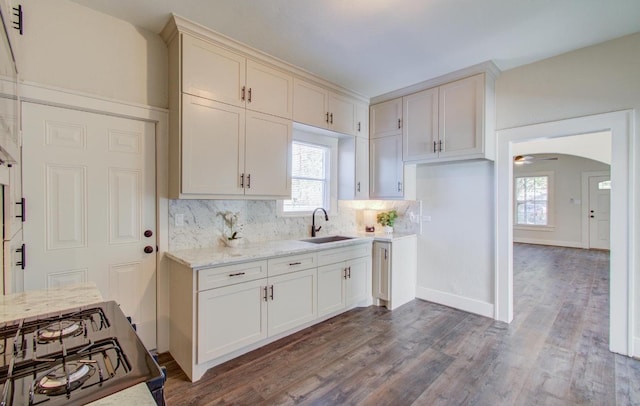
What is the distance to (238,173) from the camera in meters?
2.63

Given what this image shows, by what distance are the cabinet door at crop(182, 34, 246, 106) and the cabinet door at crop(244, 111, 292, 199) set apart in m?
0.26

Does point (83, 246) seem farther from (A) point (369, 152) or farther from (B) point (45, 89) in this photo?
(A) point (369, 152)

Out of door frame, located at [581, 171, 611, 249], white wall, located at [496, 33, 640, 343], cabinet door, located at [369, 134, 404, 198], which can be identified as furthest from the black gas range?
door frame, located at [581, 171, 611, 249]

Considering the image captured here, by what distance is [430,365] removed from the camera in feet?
7.86

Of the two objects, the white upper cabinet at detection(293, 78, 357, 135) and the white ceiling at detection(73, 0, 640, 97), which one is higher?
the white ceiling at detection(73, 0, 640, 97)

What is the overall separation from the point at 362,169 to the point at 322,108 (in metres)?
1.03

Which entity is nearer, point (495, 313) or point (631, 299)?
point (631, 299)

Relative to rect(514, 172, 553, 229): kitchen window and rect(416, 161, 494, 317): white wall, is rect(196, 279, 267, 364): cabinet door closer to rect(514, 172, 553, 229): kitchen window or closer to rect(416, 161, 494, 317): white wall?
rect(416, 161, 494, 317): white wall

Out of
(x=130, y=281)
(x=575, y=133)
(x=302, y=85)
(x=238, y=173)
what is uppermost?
(x=302, y=85)

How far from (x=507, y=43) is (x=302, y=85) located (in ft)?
6.40

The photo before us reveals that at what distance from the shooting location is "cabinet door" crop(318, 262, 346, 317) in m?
3.04

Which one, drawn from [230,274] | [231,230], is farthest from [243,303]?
[231,230]

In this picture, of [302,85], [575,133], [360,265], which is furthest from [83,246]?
[575,133]

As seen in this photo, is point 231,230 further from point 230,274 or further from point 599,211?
point 599,211
